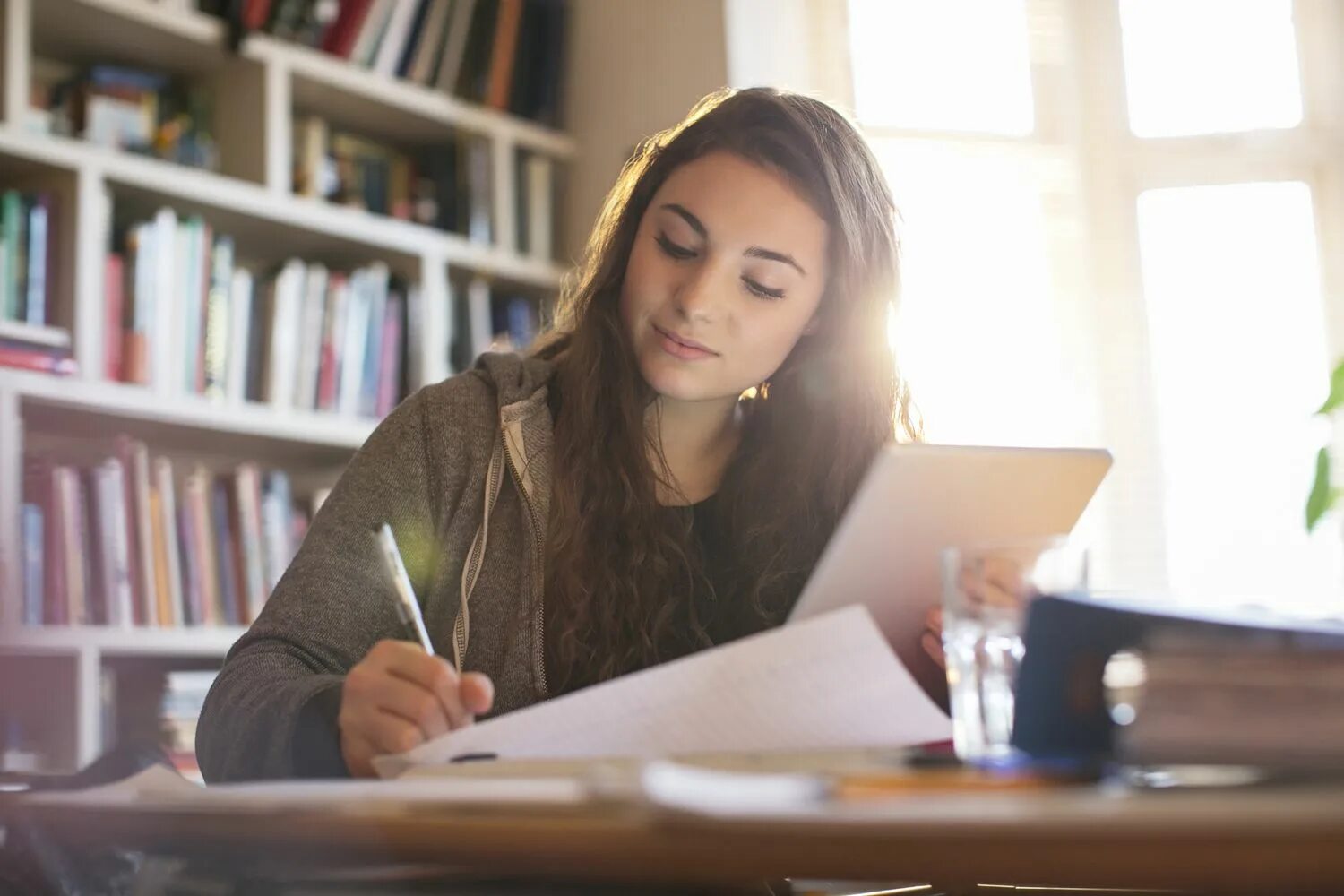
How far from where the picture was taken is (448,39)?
2.88 meters

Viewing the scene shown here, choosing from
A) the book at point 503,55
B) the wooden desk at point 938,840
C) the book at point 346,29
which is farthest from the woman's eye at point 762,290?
the book at point 503,55

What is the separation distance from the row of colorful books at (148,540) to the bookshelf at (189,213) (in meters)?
0.04

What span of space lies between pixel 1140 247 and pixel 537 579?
2.13 metres

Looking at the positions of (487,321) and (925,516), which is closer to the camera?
(925,516)

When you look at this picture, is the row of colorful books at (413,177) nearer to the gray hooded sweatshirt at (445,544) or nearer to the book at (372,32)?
the book at (372,32)

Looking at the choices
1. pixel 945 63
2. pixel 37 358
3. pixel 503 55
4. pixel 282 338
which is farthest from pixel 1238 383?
pixel 37 358

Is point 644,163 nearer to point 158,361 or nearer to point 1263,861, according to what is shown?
point 158,361

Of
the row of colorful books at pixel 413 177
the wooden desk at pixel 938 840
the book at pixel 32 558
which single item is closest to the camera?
the wooden desk at pixel 938 840

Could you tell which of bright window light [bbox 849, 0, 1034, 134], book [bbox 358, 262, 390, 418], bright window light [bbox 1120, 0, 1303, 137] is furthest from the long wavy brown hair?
bright window light [bbox 1120, 0, 1303, 137]

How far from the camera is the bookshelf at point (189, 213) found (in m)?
2.12

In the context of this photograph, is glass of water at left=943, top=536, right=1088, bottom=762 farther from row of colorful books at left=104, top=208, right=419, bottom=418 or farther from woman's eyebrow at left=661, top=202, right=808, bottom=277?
row of colorful books at left=104, top=208, right=419, bottom=418

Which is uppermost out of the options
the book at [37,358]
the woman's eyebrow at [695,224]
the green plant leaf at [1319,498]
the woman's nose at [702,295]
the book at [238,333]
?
the book at [238,333]

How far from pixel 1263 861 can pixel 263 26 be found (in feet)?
8.11

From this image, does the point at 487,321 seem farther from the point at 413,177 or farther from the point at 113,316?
the point at 113,316
